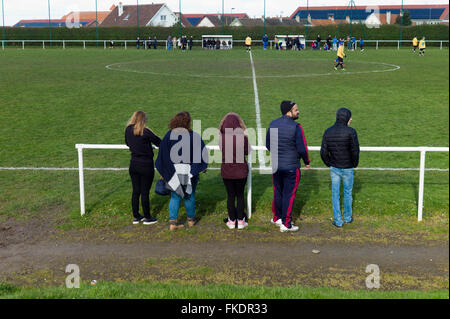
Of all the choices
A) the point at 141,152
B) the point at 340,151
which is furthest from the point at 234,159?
the point at 340,151

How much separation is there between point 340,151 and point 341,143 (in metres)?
0.12

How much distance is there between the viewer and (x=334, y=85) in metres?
24.1

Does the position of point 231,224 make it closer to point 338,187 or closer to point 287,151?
point 287,151

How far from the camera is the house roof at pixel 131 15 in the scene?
94.6 metres

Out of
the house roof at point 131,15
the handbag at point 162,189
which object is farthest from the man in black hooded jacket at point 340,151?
the house roof at point 131,15

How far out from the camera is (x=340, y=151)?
289 inches

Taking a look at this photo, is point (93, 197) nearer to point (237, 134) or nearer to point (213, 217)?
point (213, 217)

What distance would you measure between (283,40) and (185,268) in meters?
54.3

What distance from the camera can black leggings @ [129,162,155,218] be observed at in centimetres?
778

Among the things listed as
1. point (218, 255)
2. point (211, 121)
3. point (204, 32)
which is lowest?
point (218, 255)

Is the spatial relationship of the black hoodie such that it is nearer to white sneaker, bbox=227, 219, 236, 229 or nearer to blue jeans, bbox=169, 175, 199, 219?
white sneaker, bbox=227, 219, 236, 229

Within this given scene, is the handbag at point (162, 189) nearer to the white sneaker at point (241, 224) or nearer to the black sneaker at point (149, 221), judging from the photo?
the black sneaker at point (149, 221)

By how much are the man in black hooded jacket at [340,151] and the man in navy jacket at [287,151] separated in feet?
1.13
